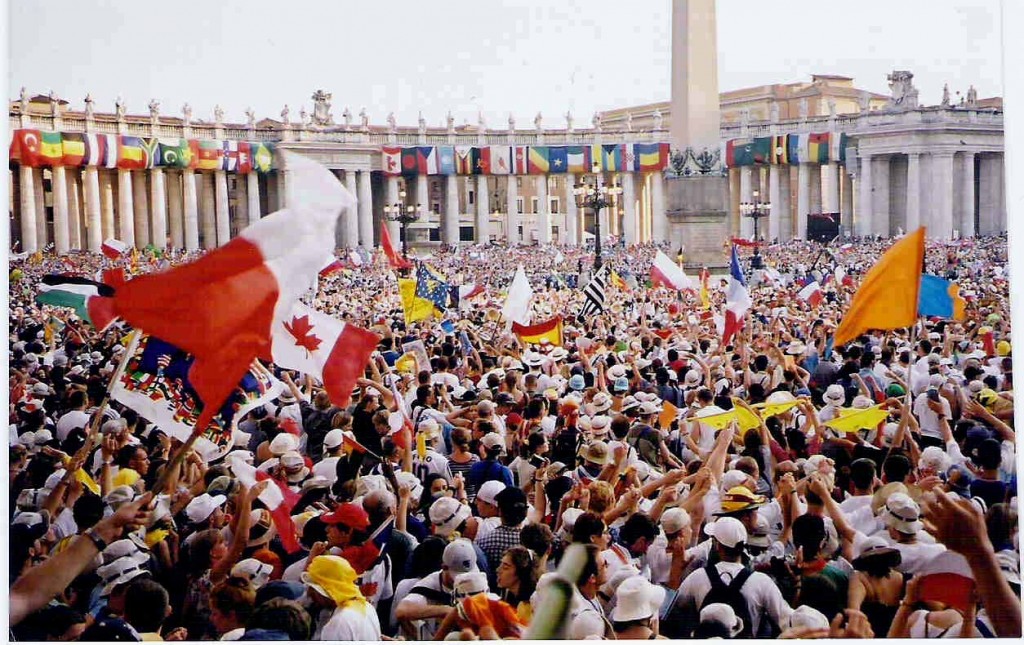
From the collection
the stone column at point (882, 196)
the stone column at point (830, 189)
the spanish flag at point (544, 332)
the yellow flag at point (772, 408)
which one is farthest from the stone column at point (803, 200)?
the yellow flag at point (772, 408)

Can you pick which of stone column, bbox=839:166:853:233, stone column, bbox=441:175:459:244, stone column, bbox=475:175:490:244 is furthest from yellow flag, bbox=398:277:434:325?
stone column, bbox=475:175:490:244

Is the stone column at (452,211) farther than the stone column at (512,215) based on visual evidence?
No

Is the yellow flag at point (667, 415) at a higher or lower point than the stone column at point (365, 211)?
lower

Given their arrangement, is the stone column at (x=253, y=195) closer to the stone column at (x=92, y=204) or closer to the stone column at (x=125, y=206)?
the stone column at (x=125, y=206)

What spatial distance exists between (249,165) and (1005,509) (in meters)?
64.2

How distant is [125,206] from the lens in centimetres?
6378

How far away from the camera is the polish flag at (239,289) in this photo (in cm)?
774

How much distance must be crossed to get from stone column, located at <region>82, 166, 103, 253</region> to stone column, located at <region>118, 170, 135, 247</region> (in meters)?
1.44

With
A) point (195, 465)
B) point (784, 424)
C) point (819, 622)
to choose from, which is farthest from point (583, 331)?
point (819, 622)

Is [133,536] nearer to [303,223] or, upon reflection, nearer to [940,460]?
[303,223]

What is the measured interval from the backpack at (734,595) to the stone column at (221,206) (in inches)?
2507

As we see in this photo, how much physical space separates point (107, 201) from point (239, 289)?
2399 inches

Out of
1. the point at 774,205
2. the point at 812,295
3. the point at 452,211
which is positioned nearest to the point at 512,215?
the point at 452,211

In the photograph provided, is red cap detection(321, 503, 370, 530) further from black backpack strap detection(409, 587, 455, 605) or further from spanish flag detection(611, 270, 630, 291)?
spanish flag detection(611, 270, 630, 291)
